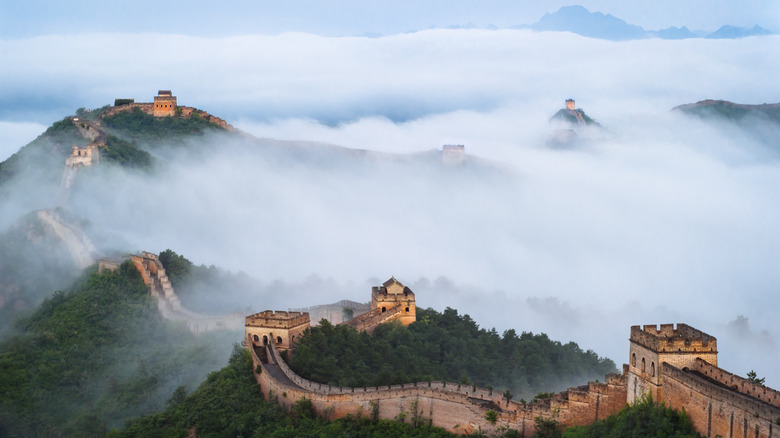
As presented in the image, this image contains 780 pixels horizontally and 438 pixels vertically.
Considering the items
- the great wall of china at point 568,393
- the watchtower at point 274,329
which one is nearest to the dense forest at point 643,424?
the great wall of china at point 568,393

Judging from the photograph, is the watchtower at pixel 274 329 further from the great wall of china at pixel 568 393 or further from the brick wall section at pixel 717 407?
the brick wall section at pixel 717 407

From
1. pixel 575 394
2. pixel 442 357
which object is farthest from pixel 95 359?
pixel 575 394

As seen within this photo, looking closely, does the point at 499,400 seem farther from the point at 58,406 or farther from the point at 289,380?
the point at 58,406

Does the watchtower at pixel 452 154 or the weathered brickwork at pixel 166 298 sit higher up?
the watchtower at pixel 452 154

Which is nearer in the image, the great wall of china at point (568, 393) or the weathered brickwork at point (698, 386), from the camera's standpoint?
the weathered brickwork at point (698, 386)

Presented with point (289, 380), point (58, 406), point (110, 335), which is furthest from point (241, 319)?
point (289, 380)

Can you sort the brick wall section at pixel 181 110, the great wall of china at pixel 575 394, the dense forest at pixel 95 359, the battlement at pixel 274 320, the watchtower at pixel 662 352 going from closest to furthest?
1. the great wall of china at pixel 575 394
2. the watchtower at pixel 662 352
3. the battlement at pixel 274 320
4. the dense forest at pixel 95 359
5. the brick wall section at pixel 181 110

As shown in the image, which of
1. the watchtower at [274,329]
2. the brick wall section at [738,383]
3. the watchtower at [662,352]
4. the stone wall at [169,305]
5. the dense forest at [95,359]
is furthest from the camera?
the stone wall at [169,305]

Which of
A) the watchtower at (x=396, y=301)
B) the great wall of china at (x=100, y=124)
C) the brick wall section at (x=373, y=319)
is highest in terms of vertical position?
the great wall of china at (x=100, y=124)
